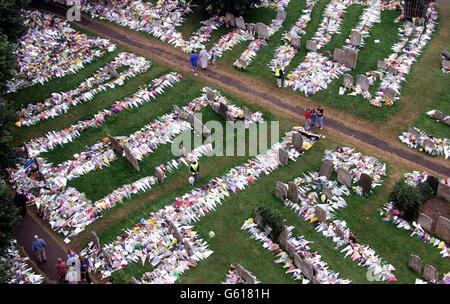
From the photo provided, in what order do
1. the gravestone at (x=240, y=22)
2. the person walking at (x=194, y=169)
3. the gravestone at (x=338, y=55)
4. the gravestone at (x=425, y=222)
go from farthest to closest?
the gravestone at (x=240, y=22) → the gravestone at (x=338, y=55) → the person walking at (x=194, y=169) → the gravestone at (x=425, y=222)

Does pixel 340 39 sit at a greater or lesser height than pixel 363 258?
greater

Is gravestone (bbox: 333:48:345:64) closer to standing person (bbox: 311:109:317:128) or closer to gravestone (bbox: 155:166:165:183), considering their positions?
standing person (bbox: 311:109:317:128)

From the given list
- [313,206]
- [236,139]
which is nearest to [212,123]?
[236,139]

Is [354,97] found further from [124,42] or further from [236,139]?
[124,42]

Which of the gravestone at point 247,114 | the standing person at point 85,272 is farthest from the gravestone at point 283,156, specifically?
the standing person at point 85,272

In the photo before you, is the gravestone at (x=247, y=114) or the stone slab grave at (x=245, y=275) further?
the gravestone at (x=247, y=114)

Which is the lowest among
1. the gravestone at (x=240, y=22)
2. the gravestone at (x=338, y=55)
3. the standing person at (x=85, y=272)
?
the standing person at (x=85, y=272)

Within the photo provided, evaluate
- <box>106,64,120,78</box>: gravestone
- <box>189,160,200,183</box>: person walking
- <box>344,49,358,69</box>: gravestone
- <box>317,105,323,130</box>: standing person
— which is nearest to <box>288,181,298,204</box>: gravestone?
<box>189,160,200,183</box>: person walking

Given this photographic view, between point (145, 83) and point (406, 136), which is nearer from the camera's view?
point (406, 136)

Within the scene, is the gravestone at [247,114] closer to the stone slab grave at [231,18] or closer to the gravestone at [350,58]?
the gravestone at [350,58]
